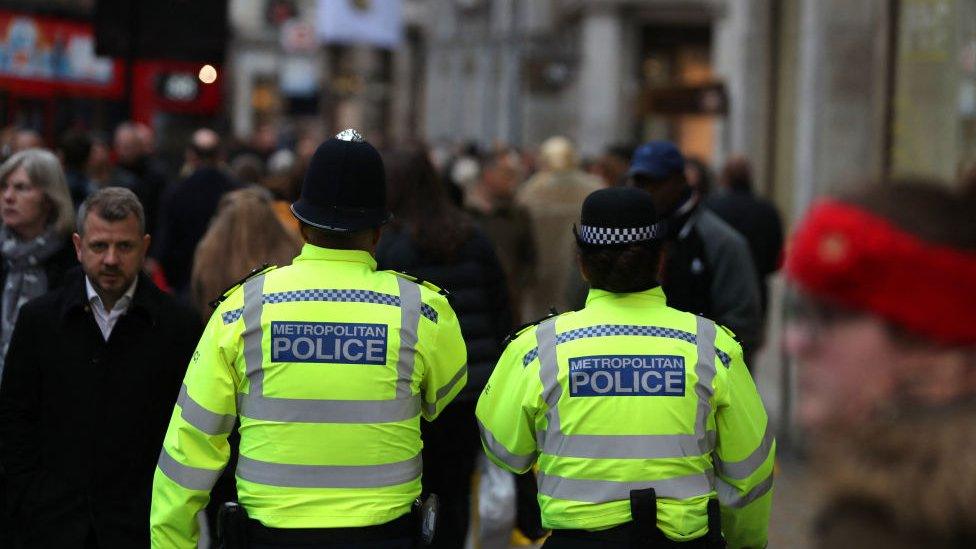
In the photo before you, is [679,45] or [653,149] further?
[679,45]

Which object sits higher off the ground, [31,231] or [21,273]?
[31,231]

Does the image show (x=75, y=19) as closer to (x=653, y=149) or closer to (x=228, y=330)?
(x=653, y=149)

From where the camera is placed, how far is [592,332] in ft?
14.1

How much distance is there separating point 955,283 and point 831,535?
0.39m

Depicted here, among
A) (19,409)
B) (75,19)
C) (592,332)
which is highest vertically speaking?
(75,19)

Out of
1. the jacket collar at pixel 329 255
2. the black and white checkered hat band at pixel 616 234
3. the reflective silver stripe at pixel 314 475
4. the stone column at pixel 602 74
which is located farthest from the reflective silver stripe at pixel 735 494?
the stone column at pixel 602 74

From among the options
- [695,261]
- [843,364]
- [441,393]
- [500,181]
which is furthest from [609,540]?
[500,181]

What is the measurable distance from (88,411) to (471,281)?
202 cm

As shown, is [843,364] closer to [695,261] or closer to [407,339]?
[407,339]

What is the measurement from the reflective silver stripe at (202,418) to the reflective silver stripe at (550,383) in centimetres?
88

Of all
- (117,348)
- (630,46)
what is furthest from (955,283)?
(630,46)

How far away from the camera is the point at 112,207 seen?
5.28m

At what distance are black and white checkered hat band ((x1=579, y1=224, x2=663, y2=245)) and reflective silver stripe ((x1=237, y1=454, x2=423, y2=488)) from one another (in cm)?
90

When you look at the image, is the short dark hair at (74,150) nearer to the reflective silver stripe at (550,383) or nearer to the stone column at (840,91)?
the stone column at (840,91)
